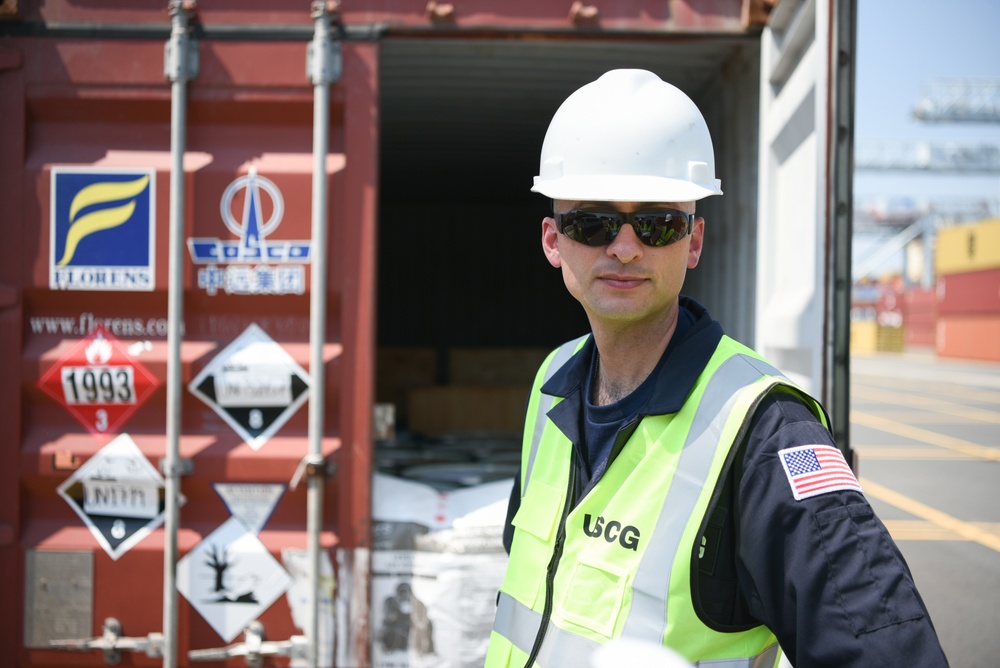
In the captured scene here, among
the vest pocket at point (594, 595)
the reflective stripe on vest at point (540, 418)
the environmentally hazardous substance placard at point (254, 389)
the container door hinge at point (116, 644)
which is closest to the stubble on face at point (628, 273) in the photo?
the reflective stripe on vest at point (540, 418)

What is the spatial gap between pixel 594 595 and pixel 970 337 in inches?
1387

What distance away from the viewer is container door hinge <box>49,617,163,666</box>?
8.85ft

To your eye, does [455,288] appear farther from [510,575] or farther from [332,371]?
[510,575]

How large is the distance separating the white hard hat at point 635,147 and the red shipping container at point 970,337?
32648 mm

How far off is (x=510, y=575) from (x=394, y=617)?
1.45m

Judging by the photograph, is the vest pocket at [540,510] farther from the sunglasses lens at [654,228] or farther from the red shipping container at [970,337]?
the red shipping container at [970,337]

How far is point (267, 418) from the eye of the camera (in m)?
2.76

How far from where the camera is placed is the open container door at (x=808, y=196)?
90.4 inches

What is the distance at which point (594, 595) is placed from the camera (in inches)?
49.9

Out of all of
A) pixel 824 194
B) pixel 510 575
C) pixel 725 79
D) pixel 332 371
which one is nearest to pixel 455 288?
pixel 725 79

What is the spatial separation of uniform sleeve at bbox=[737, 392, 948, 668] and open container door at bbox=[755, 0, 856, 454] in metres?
1.30

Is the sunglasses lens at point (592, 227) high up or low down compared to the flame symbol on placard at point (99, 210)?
down

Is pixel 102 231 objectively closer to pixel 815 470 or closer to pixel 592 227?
pixel 592 227

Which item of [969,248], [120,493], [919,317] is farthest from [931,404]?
[919,317]
